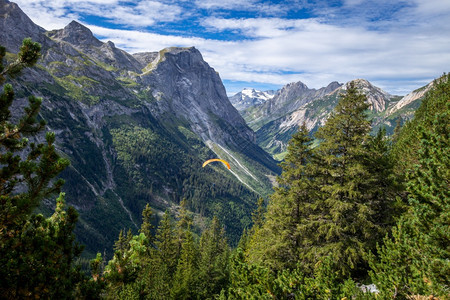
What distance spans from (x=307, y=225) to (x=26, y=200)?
55.6 ft

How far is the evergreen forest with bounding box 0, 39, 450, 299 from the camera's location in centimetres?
740

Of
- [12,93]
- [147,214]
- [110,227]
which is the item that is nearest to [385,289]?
[12,93]

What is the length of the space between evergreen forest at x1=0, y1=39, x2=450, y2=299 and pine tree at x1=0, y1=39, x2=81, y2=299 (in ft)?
0.10

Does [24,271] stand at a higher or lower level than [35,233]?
lower

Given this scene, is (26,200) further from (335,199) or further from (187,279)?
(187,279)

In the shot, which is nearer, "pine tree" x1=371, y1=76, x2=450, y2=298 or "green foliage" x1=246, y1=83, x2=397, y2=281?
"pine tree" x1=371, y1=76, x2=450, y2=298

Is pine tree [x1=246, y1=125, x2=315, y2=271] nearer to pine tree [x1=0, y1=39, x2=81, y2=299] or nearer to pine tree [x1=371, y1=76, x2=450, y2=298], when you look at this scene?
pine tree [x1=371, y1=76, x2=450, y2=298]

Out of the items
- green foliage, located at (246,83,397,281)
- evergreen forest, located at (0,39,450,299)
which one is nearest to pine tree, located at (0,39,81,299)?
evergreen forest, located at (0,39,450,299)

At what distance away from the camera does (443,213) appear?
10.8m

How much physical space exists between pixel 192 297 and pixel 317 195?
85.0 ft

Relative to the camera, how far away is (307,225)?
61.5ft

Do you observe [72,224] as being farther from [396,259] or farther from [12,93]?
[396,259]

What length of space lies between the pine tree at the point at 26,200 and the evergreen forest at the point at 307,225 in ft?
0.10

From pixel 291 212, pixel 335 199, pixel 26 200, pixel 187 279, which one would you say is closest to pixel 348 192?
pixel 335 199
